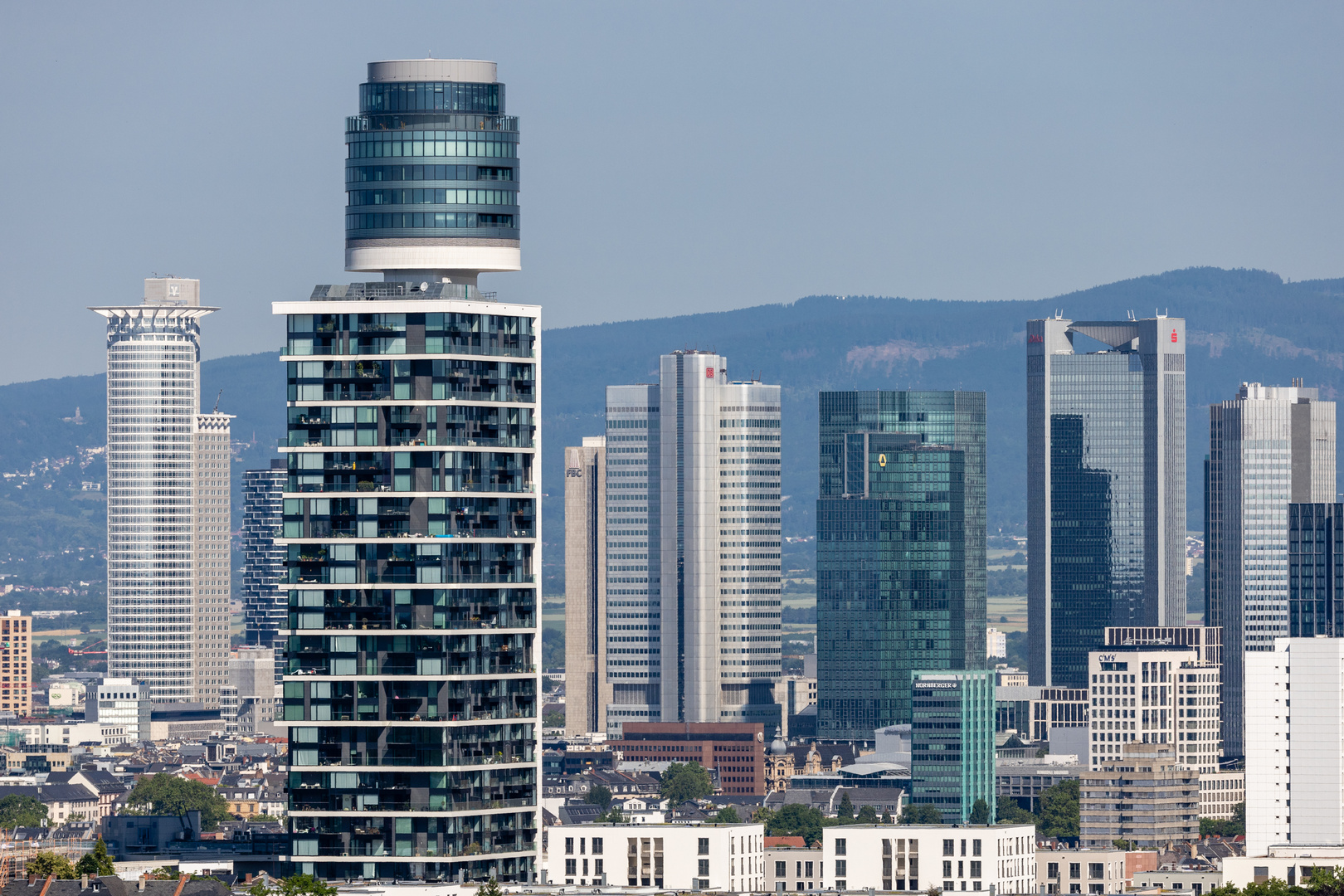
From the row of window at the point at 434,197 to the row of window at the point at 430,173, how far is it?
2.42ft

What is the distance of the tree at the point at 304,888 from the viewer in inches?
6363

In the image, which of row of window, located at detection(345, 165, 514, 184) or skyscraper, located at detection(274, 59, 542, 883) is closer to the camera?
skyscraper, located at detection(274, 59, 542, 883)

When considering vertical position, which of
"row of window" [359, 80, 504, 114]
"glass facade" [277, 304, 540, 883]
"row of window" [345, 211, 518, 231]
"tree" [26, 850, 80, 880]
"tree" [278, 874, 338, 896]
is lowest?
"tree" [278, 874, 338, 896]

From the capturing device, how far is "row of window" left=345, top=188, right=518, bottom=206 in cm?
19200

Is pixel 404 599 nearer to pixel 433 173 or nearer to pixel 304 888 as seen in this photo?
pixel 304 888

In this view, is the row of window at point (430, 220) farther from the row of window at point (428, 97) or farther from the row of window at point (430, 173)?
the row of window at point (428, 97)

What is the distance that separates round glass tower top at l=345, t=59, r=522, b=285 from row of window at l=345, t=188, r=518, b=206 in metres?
0.05

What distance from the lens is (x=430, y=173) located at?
19225cm

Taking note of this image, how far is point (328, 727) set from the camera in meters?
178

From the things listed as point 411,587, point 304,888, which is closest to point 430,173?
point 411,587

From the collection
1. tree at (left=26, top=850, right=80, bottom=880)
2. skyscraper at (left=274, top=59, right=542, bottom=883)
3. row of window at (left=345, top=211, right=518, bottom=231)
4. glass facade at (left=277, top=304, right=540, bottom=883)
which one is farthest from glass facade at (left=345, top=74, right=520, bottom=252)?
tree at (left=26, top=850, right=80, bottom=880)

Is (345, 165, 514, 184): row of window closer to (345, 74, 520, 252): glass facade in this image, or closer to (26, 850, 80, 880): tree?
(345, 74, 520, 252): glass facade

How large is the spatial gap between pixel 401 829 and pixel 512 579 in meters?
15.1

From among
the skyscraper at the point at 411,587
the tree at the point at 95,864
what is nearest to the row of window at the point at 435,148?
the skyscraper at the point at 411,587
